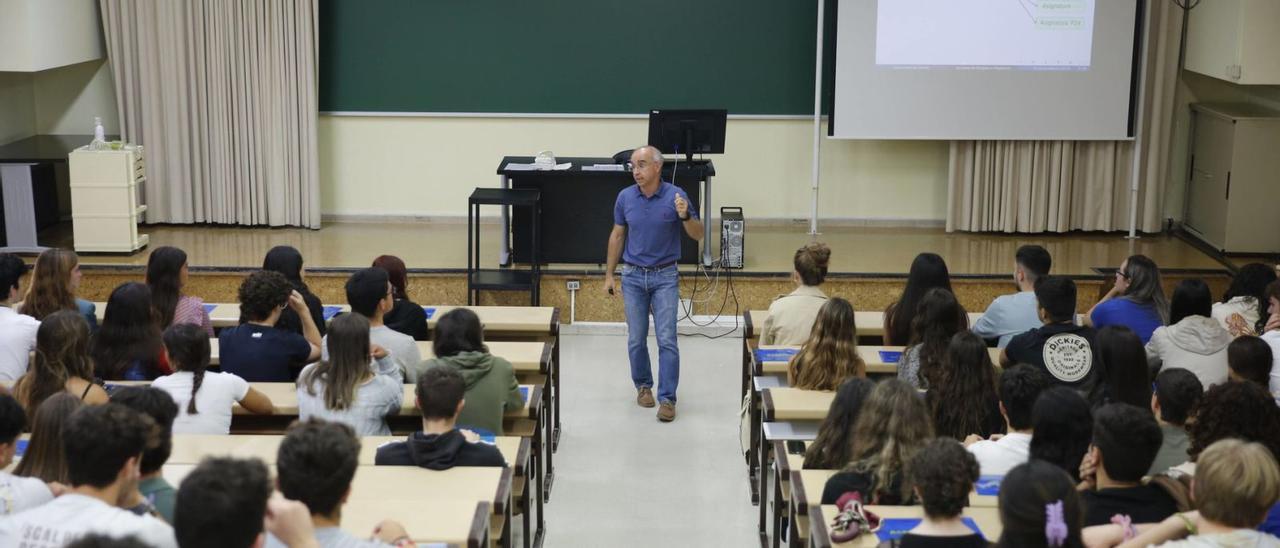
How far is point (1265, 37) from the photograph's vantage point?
845 centimetres

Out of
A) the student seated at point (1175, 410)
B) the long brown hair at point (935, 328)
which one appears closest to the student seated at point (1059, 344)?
the long brown hair at point (935, 328)

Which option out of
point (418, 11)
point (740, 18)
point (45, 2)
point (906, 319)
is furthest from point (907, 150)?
point (45, 2)

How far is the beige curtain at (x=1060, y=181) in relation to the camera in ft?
31.5

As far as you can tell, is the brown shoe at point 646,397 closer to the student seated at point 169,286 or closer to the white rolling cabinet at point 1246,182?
the student seated at point 169,286

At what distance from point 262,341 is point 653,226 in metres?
2.21

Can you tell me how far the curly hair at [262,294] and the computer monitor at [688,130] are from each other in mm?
3719

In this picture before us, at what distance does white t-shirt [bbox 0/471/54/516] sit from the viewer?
3.27 metres

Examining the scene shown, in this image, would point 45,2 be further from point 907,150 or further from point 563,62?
point 907,150

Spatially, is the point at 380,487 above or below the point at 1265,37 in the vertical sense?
below

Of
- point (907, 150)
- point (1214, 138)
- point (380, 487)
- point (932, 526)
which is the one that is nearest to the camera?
point (932, 526)

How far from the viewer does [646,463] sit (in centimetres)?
623

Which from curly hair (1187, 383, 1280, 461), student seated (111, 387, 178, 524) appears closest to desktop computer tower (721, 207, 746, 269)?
curly hair (1187, 383, 1280, 461)

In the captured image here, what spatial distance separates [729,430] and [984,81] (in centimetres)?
396

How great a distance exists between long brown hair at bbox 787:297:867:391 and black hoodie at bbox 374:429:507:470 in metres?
1.50
